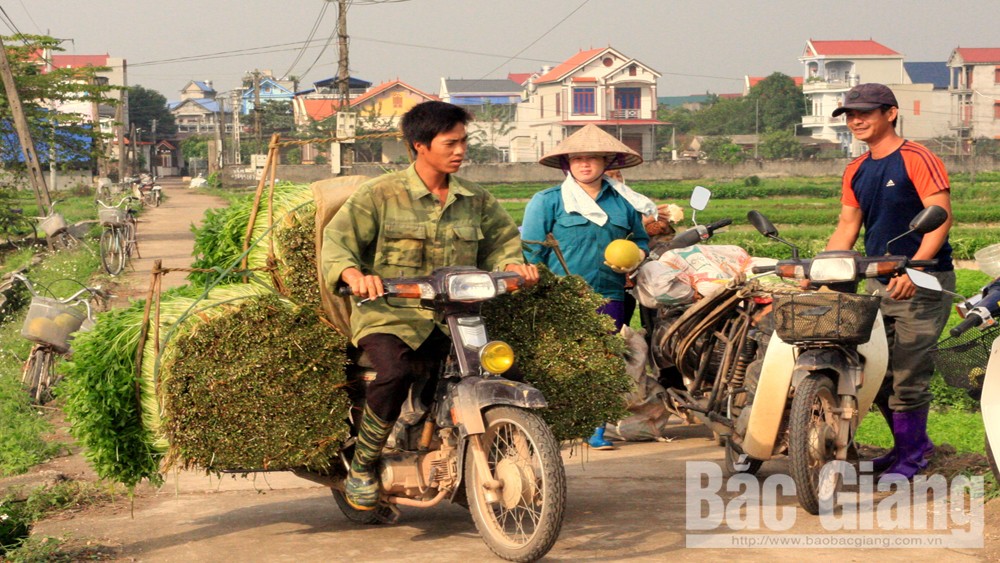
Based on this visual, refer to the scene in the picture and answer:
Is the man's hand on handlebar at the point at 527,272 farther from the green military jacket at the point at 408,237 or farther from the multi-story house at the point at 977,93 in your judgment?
the multi-story house at the point at 977,93

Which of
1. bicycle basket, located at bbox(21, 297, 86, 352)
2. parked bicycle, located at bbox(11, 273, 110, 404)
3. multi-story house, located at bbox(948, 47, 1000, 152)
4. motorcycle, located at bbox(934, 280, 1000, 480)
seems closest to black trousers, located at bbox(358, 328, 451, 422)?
motorcycle, located at bbox(934, 280, 1000, 480)

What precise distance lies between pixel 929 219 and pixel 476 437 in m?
2.20

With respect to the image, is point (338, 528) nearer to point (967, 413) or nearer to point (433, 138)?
point (433, 138)

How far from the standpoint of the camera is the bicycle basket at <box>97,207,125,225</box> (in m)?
19.4

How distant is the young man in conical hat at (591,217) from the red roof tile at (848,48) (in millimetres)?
99742

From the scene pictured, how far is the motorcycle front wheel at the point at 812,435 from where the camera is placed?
17.9ft

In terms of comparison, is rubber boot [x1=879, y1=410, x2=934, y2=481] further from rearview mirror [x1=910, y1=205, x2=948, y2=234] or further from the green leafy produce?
the green leafy produce

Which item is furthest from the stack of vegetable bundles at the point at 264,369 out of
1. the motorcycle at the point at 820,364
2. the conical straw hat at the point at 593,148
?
the conical straw hat at the point at 593,148

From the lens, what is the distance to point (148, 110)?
112 meters

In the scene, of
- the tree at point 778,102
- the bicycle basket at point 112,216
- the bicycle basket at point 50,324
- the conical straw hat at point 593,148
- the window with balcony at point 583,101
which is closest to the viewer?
the conical straw hat at point 593,148

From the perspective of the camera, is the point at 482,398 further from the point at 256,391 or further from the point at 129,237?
the point at 129,237

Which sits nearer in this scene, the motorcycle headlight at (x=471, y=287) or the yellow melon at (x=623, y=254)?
the motorcycle headlight at (x=471, y=287)

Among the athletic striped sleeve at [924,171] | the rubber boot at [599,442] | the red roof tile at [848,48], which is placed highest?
the red roof tile at [848,48]

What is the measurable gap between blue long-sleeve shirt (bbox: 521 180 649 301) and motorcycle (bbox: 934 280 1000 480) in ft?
7.75
